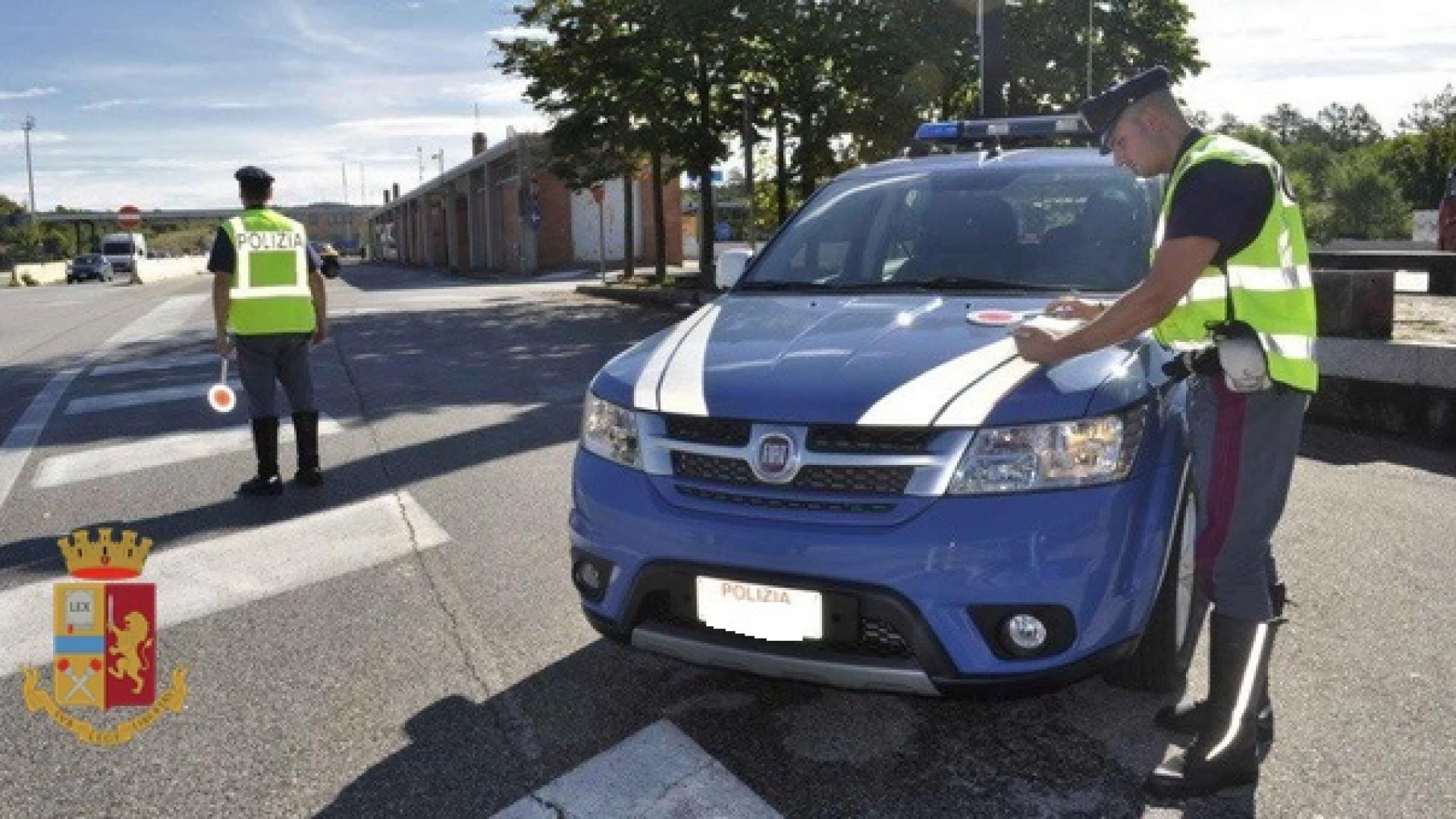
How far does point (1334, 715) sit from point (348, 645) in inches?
124

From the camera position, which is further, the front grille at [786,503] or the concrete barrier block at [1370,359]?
the concrete barrier block at [1370,359]

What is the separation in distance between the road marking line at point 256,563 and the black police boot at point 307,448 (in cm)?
59

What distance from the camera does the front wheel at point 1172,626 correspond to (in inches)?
122

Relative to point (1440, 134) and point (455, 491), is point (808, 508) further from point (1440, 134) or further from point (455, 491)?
point (1440, 134)

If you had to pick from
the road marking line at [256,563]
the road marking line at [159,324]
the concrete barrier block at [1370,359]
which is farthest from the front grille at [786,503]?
the road marking line at [159,324]

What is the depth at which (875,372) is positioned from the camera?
→ 9.62 feet

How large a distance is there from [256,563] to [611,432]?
250cm

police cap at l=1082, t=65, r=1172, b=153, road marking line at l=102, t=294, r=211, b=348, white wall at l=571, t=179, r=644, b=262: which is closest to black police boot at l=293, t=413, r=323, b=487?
police cap at l=1082, t=65, r=1172, b=153

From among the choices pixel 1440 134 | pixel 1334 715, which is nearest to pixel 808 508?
pixel 1334 715

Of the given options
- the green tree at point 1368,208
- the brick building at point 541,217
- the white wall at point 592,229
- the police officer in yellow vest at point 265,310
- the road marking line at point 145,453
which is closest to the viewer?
the police officer in yellow vest at point 265,310

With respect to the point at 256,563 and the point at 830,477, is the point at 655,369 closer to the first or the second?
the point at 830,477

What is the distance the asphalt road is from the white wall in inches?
1724

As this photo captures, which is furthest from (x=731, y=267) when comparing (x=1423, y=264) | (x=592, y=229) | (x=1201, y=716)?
(x=592, y=229)

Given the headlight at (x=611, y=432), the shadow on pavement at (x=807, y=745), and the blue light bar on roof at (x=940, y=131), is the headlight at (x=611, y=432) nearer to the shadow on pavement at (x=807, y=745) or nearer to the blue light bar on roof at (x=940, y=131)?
the shadow on pavement at (x=807, y=745)
